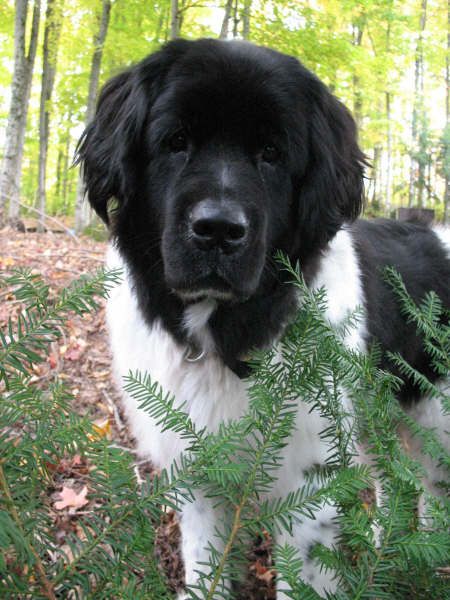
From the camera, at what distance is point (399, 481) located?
868mm

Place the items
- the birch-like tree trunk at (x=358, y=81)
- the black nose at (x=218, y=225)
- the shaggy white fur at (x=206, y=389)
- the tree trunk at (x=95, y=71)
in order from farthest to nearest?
the birch-like tree trunk at (x=358, y=81)
the tree trunk at (x=95, y=71)
the shaggy white fur at (x=206, y=389)
the black nose at (x=218, y=225)

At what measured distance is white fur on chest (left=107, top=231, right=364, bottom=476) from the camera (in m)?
2.14

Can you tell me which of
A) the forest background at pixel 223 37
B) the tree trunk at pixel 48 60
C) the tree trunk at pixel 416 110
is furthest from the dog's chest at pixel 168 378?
the tree trunk at pixel 416 110

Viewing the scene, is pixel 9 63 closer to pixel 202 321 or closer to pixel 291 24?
pixel 291 24

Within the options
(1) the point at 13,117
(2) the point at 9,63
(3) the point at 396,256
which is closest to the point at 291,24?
(1) the point at 13,117

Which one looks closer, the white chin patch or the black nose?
the black nose

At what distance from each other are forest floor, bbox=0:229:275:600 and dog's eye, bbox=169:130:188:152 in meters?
0.83

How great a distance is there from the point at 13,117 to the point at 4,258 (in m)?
6.37

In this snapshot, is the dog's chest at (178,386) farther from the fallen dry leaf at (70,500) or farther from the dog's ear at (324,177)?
the dog's ear at (324,177)

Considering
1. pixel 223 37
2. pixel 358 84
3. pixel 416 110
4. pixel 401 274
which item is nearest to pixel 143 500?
pixel 401 274

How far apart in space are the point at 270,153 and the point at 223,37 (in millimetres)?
5508

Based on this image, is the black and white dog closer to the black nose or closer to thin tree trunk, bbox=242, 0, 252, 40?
the black nose

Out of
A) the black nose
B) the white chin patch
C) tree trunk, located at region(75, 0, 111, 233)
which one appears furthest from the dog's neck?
tree trunk, located at region(75, 0, 111, 233)

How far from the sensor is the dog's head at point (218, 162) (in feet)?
6.54
